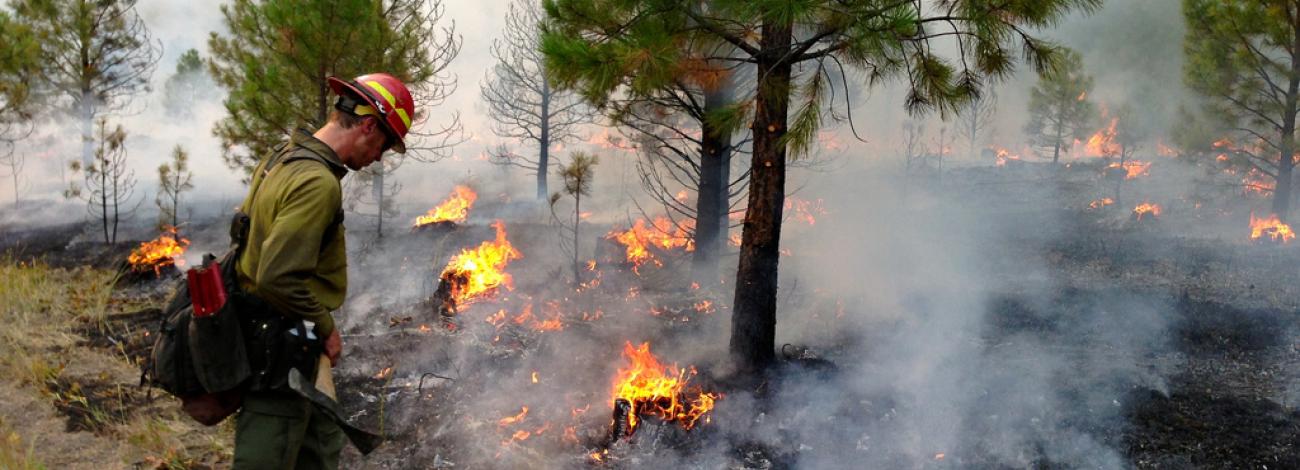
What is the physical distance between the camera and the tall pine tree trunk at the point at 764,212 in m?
5.57

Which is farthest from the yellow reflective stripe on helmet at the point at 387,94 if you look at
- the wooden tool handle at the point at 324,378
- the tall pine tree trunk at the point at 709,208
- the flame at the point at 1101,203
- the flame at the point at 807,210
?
the flame at the point at 1101,203

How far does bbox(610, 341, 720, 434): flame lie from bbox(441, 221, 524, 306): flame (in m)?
3.60

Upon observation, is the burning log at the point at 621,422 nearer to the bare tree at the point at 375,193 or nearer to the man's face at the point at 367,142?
the man's face at the point at 367,142

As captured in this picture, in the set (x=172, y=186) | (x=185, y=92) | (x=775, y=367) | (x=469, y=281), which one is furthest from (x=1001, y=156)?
(x=185, y=92)

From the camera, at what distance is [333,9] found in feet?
29.9

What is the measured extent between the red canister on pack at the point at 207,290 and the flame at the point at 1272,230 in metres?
20.3

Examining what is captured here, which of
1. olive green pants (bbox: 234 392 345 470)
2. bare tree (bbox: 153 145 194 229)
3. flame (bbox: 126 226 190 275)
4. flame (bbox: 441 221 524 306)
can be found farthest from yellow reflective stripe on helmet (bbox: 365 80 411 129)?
bare tree (bbox: 153 145 194 229)

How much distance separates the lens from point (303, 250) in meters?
2.55

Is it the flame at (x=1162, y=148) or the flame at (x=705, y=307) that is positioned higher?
the flame at (x=1162, y=148)

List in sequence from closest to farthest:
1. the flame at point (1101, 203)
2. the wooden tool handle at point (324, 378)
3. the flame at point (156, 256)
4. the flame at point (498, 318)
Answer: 1. the wooden tool handle at point (324, 378)
2. the flame at point (498, 318)
3. the flame at point (156, 256)
4. the flame at point (1101, 203)

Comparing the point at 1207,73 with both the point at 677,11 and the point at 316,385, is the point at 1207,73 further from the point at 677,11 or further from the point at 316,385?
the point at 316,385

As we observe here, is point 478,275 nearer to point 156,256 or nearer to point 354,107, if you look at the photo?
point 156,256

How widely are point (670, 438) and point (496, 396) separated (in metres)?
1.73

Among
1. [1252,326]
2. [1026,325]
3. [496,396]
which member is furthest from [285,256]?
[1252,326]
